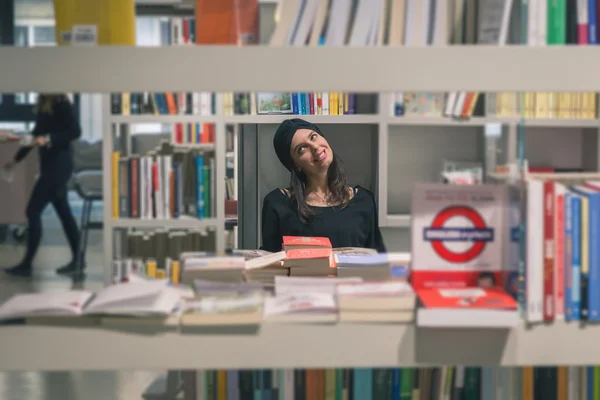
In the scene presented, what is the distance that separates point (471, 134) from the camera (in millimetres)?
1577

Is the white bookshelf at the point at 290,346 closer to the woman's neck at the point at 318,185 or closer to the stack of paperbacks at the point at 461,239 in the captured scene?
the stack of paperbacks at the point at 461,239

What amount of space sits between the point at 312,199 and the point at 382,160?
297 mm

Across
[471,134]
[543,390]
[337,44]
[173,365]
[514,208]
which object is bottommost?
[543,390]

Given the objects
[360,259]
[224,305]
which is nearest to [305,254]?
[360,259]

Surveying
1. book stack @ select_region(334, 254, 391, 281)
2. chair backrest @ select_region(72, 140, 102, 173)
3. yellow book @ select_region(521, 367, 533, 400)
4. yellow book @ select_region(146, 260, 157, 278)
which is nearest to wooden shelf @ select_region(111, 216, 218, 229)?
yellow book @ select_region(146, 260, 157, 278)

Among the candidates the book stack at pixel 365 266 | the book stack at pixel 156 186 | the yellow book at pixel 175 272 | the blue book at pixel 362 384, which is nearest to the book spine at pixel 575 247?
the book stack at pixel 365 266

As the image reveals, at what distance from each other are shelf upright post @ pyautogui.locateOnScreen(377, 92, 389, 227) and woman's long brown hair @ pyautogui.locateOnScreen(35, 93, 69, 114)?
0.96 m

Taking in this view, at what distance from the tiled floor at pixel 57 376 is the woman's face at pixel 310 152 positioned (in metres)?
0.81

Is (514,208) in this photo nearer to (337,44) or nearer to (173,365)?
(337,44)

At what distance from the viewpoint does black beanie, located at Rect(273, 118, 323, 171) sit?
8.98 ft

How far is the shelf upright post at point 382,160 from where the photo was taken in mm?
2322

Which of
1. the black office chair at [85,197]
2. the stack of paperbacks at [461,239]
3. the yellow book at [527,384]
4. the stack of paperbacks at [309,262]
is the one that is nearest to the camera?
the stack of paperbacks at [461,239]

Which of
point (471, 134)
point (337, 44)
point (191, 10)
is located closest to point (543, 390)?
point (471, 134)

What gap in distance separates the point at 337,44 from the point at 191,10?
30cm
